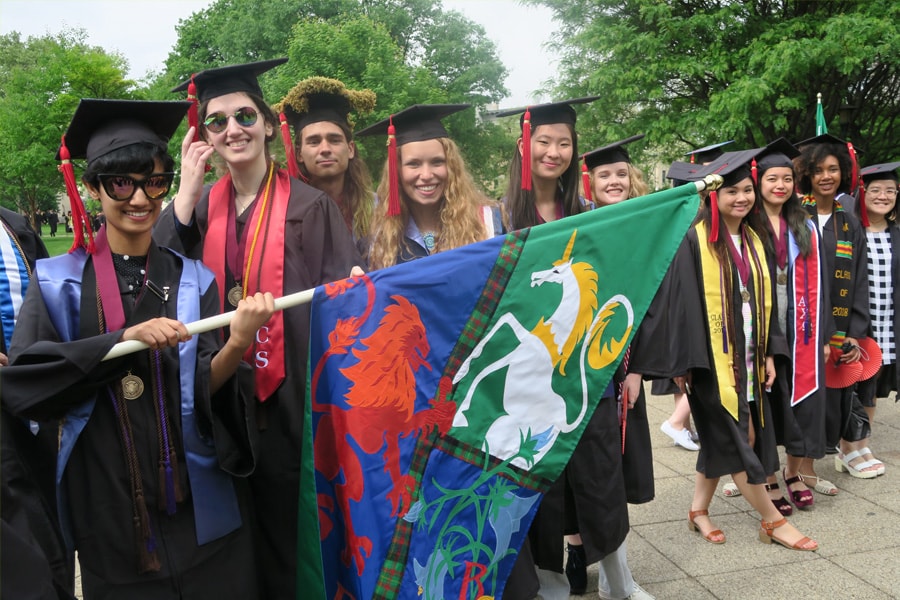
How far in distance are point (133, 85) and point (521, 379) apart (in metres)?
28.9

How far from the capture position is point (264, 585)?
2.88 metres

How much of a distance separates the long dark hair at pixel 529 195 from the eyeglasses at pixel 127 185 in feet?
5.36

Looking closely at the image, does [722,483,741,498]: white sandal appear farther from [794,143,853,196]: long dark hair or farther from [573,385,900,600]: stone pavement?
[794,143,853,196]: long dark hair

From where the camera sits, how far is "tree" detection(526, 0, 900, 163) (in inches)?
480

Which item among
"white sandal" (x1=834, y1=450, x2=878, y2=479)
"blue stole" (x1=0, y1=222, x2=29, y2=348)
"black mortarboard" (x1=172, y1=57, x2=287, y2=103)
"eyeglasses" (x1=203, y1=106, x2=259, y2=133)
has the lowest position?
"white sandal" (x1=834, y1=450, x2=878, y2=479)

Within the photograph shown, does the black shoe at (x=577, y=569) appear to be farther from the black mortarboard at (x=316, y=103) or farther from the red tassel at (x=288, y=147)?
the black mortarboard at (x=316, y=103)

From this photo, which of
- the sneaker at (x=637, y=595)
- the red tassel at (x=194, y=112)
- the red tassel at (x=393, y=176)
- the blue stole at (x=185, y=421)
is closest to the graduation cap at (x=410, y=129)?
A: the red tassel at (x=393, y=176)

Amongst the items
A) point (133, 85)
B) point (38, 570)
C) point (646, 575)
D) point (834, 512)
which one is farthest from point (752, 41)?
point (133, 85)

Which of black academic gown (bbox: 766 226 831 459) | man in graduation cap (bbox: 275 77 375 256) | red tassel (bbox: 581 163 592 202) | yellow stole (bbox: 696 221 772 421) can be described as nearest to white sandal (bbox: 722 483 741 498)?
black academic gown (bbox: 766 226 831 459)

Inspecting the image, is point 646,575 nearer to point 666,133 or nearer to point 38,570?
point 38,570

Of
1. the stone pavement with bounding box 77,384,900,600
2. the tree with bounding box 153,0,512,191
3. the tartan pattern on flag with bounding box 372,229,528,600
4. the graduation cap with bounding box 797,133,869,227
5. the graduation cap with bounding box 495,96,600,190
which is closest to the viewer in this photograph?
the tartan pattern on flag with bounding box 372,229,528,600

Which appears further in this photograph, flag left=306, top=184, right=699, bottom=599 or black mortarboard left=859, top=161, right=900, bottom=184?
black mortarboard left=859, top=161, right=900, bottom=184

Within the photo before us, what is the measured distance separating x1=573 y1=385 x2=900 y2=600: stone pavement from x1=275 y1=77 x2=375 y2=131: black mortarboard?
2740mm

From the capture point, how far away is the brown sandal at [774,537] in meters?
4.10
